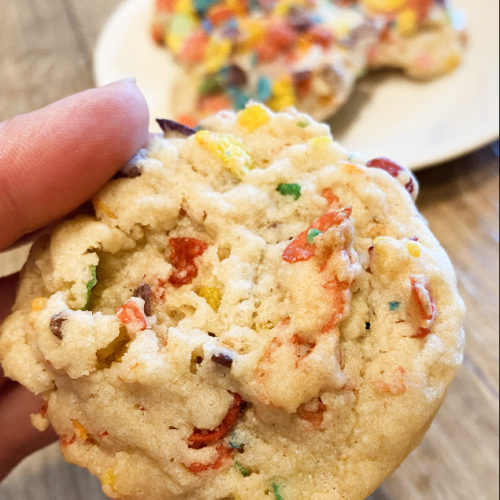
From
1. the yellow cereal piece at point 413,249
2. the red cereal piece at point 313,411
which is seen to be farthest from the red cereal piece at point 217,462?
the yellow cereal piece at point 413,249

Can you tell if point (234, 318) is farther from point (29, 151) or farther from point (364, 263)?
point (29, 151)

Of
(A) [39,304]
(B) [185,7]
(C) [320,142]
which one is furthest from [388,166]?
(B) [185,7]

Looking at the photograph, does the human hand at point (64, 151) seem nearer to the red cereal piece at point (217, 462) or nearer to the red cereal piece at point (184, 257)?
the red cereal piece at point (184, 257)

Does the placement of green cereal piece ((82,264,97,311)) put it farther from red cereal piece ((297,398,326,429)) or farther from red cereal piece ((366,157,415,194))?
red cereal piece ((366,157,415,194))

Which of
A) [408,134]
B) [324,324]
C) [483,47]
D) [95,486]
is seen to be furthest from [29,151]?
[483,47]

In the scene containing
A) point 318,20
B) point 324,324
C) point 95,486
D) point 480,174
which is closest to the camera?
point 324,324

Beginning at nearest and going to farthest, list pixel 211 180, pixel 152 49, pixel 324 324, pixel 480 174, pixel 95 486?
pixel 324 324
pixel 211 180
pixel 95 486
pixel 480 174
pixel 152 49

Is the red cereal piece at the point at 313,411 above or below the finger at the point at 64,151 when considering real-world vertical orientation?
below
